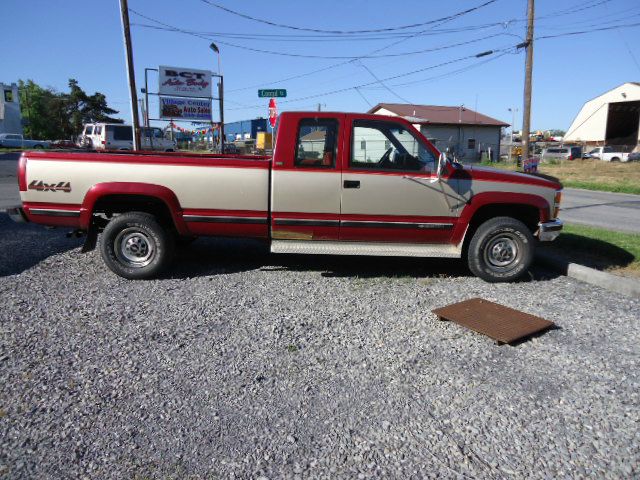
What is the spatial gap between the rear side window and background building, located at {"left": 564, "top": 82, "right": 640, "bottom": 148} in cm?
5239

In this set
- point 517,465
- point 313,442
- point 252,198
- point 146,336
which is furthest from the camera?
point 252,198

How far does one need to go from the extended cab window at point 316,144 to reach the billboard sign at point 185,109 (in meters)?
13.8

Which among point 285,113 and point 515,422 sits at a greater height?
point 285,113

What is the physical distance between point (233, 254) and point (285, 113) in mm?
2308

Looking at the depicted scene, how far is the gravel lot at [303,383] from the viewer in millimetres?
2477

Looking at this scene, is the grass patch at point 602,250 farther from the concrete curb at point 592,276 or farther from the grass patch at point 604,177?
the grass patch at point 604,177

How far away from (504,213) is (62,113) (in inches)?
3012

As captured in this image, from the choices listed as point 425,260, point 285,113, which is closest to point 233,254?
point 285,113

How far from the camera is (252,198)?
5250 mm

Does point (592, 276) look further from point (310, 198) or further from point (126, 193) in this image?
point (126, 193)

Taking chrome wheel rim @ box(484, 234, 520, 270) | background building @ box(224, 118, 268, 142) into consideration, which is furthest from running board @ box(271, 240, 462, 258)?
background building @ box(224, 118, 268, 142)

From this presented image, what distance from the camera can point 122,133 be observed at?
26.7 m

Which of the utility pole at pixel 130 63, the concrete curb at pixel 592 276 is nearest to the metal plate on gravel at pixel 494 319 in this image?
the concrete curb at pixel 592 276

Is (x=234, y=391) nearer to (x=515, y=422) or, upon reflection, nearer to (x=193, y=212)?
(x=515, y=422)
